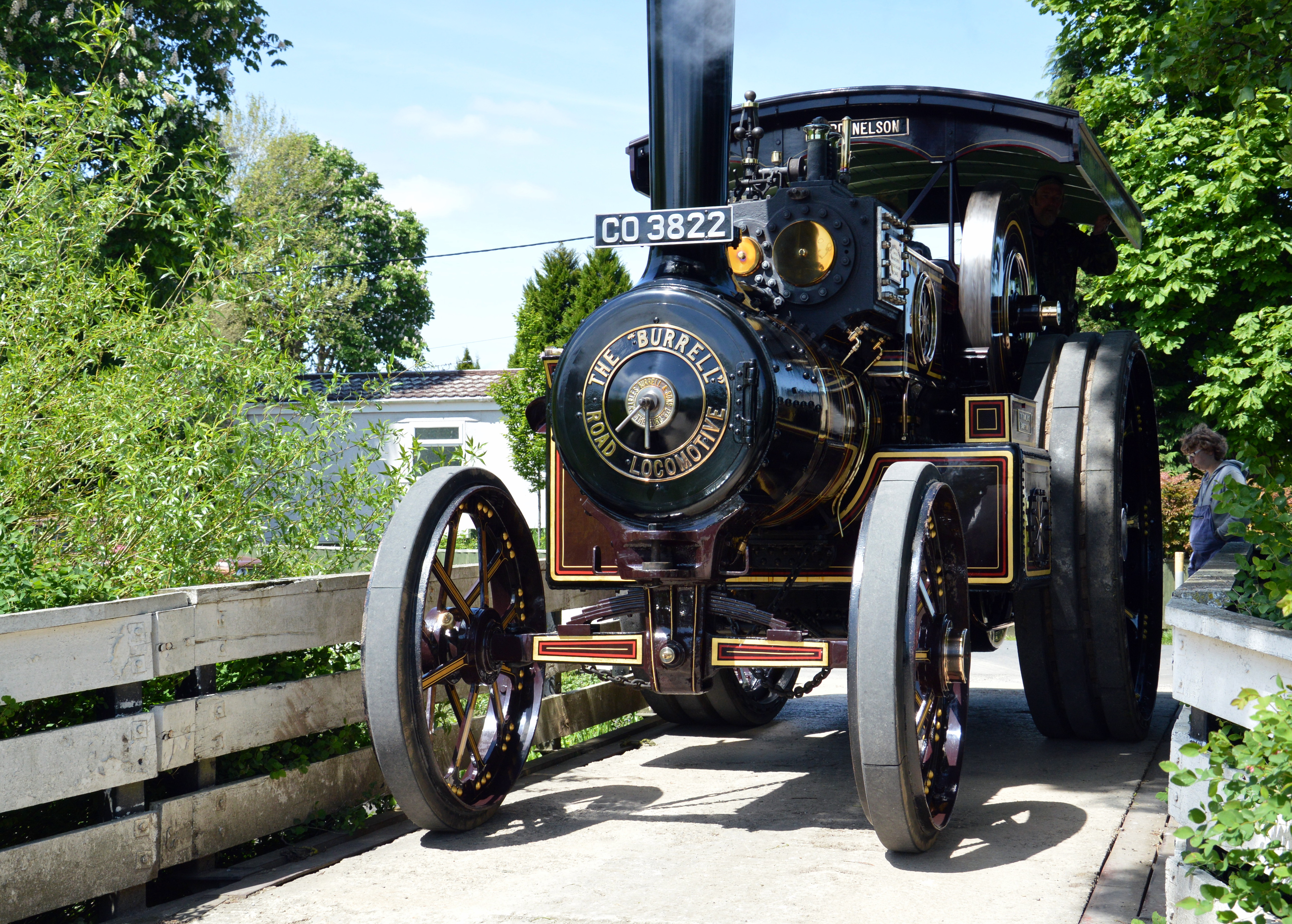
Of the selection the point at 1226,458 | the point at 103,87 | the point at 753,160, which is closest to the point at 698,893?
the point at 753,160

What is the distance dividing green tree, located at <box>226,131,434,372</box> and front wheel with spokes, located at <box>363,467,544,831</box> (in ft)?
92.7

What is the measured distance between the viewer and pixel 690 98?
13.8 feet

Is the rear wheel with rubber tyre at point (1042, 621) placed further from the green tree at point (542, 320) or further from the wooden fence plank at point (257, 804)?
the green tree at point (542, 320)

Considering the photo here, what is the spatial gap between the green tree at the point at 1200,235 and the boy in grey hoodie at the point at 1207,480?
648 centimetres

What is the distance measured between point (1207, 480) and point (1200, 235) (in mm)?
8883

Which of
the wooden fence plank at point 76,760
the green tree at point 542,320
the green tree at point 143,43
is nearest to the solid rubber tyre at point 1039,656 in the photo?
the wooden fence plank at point 76,760

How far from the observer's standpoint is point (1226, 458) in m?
7.13

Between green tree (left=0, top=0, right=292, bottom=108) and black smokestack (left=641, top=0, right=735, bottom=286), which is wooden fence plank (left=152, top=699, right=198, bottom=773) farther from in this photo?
green tree (left=0, top=0, right=292, bottom=108)

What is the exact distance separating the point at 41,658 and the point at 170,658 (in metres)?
0.45

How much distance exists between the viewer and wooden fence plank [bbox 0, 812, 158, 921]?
3.13 metres

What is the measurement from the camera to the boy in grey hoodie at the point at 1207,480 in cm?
644

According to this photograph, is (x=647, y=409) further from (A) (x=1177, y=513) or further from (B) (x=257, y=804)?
(A) (x=1177, y=513)

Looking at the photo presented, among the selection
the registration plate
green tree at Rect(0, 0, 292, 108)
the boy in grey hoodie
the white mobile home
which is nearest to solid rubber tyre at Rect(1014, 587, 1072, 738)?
the boy in grey hoodie

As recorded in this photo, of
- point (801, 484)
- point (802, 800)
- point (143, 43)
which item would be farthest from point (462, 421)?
point (801, 484)
